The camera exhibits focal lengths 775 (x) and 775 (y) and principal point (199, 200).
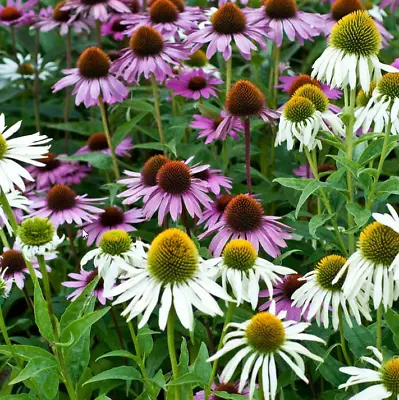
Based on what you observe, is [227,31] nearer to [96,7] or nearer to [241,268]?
[96,7]

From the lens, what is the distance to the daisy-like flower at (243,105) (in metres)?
1.97

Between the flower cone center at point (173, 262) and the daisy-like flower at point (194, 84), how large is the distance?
119cm

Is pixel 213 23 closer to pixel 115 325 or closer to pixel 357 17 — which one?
pixel 357 17

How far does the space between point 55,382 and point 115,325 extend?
1.76 ft

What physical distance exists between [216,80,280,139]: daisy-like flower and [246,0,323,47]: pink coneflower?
395 millimetres

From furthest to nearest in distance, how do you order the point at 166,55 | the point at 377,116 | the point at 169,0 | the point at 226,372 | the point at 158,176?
1. the point at 169,0
2. the point at 166,55
3. the point at 158,176
4. the point at 377,116
5. the point at 226,372

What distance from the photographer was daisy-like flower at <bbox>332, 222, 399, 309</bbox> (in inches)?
48.4

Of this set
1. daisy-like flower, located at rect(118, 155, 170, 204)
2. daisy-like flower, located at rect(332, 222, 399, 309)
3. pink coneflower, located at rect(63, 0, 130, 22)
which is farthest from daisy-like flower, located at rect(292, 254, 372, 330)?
pink coneflower, located at rect(63, 0, 130, 22)

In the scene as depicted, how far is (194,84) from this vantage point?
7.73 ft

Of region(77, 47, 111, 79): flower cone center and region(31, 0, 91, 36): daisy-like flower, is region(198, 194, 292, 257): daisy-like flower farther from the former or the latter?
region(31, 0, 91, 36): daisy-like flower

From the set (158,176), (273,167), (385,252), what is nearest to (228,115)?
(158,176)

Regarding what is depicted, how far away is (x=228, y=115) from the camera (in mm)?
2020

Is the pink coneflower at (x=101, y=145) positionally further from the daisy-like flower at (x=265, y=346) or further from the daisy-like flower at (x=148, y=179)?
the daisy-like flower at (x=265, y=346)

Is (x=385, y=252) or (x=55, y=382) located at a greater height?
(x=385, y=252)
